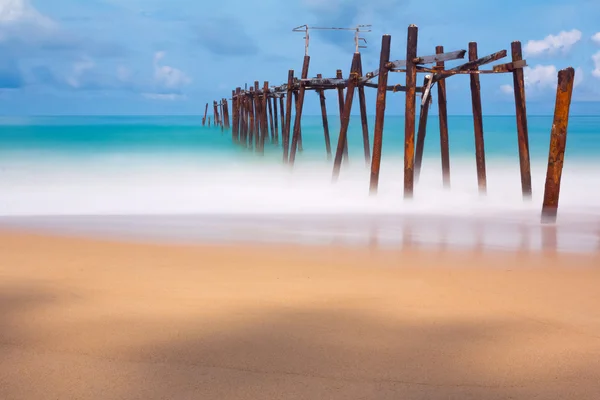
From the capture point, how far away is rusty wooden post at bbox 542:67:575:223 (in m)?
6.20

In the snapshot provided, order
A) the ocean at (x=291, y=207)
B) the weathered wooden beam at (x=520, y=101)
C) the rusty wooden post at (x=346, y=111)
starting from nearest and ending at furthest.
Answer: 1. the ocean at (x=291, y=207)
2. the weathered wooden beam at (x=520, y=101)
3. the rusty wooden post at (x=346, y=111)

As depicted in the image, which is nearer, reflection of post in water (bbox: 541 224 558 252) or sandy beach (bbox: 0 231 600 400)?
sandy beach (bbox: 0 231 600 400)

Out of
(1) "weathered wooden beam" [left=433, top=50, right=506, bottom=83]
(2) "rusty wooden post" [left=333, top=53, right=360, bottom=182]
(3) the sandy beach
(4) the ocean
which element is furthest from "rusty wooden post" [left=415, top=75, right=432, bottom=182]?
(3) the sandy beach

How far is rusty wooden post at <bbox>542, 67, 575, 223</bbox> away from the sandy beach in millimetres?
1637

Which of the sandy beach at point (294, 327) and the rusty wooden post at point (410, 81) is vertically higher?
the rusty wooden post at point (410, 81)

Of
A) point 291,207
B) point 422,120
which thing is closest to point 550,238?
point 291,207

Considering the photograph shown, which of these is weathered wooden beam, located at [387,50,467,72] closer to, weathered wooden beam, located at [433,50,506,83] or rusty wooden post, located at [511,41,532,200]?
weathered wooden beam, located at [433,50,506,83]

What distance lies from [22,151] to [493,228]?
20.3 meters

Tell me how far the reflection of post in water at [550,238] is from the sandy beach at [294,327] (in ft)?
1.88

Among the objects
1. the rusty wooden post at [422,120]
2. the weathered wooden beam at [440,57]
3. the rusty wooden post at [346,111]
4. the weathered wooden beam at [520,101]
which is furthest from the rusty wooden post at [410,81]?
the rusty wooden post at [346,111]

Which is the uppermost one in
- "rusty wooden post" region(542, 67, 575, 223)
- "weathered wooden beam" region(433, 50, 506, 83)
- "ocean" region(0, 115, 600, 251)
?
"weathered wooden beam" region(433, 50, 506, 83)

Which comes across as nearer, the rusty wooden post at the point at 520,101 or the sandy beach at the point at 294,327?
the sandy beach at the point at 294,327

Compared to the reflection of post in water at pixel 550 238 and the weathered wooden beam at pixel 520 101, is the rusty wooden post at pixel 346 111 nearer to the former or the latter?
the weathered wooden beam at pixel 520 101

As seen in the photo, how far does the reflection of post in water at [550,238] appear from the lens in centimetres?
549
